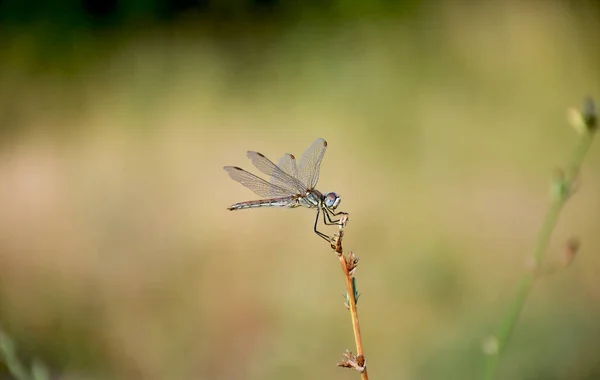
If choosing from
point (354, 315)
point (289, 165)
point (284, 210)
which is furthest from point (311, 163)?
point (284, 210)

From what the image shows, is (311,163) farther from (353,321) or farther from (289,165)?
(353,321)

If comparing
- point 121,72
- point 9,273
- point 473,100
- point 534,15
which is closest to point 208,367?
point 9,273

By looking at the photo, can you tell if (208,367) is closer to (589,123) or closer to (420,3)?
(589,123)

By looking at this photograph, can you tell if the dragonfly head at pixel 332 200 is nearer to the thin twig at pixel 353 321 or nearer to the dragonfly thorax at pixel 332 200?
the dragonfly thorax at pixel 332 200

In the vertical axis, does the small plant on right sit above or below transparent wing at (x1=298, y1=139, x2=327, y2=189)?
below

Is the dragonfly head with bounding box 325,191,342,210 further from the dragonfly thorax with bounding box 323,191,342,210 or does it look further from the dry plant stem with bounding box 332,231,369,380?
the dry plant stem with bounding box 332,231,369,380

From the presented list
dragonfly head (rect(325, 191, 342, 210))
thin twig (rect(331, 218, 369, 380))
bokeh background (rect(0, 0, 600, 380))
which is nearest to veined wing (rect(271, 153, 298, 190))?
dragonfly head (rect(325, 191, 342, 210))

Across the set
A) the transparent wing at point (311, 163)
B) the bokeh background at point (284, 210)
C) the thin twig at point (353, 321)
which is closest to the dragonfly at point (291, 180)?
the transparent wing at point (311, 163)
